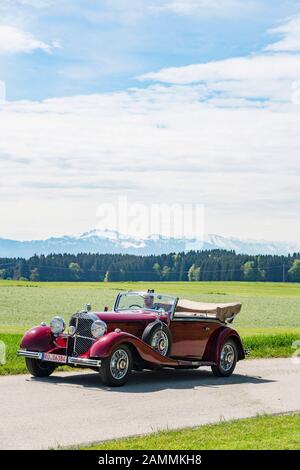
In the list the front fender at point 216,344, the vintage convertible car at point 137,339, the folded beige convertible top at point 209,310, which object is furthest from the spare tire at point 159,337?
the folded beige convertible top at point 209,310

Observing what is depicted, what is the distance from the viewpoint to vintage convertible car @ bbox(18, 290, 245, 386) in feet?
46.6

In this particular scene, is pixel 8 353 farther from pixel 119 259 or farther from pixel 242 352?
pixel 119 259

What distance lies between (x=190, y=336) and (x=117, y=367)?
2.34m

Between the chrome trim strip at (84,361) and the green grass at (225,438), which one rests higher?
the chrome trim strip at (84,361)

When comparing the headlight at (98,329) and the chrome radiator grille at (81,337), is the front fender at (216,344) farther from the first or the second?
the chrome radiator grille at (81,337)

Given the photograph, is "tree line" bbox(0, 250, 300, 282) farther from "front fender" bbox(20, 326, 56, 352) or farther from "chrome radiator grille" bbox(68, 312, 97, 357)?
"chrome radiator grille" bbox(68, 312, 97, 357)

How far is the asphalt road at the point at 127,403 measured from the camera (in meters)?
9.95

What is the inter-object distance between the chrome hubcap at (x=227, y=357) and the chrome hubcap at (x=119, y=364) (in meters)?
2.83

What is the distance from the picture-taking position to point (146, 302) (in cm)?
1616

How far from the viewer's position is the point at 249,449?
8.75 metres

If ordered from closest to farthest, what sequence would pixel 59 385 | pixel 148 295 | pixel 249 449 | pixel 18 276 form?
pixel 249 449 < pixel 59 385 < pixel 148 295 < pixel 18 276

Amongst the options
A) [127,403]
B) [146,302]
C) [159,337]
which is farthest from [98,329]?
[127,403]

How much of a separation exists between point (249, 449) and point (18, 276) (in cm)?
15721
